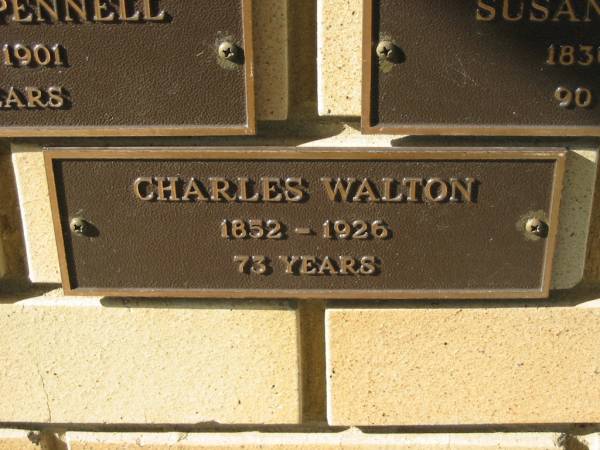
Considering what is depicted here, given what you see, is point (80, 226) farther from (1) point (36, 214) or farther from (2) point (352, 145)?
(2) point (352, 145)

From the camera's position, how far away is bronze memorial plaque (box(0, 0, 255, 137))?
1180 millimetres

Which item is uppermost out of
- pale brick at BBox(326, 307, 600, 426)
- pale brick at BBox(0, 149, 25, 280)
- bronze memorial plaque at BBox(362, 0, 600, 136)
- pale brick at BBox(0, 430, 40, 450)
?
bronze memorial plaque at BBox(362, 0, 600, 136)

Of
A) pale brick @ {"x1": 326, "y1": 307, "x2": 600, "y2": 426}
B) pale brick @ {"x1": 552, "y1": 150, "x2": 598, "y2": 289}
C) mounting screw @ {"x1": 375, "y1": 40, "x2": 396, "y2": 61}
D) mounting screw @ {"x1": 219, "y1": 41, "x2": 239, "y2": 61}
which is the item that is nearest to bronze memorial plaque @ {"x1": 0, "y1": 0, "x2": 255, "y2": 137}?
mounting screw @ {"x1": 219, "y1": 41, "x2": 239, "y2": 61}

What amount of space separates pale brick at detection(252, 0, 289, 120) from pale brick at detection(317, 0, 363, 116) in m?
0.07

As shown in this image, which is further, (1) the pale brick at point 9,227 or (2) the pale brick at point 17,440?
(2) the pale brick at point 17,440

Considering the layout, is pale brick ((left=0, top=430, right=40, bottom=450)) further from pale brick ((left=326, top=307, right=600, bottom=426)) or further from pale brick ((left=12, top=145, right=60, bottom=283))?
pale brick ((left=326, top=307, right=600, bottom=426))

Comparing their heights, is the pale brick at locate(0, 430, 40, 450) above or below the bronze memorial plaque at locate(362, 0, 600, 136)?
below

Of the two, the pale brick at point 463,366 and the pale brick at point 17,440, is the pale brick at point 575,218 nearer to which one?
the pale brick at point 463,366

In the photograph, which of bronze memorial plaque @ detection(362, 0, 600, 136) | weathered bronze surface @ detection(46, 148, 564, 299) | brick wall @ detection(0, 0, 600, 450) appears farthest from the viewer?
brick wall @ detection(0, 0, 600, 450)

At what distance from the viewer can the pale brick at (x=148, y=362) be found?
143 centimetres

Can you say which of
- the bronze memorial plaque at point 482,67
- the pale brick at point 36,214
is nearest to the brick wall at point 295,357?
the pale brick at point 36,214

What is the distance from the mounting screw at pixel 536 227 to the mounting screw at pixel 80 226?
96 centimetres

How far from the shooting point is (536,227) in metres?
1.29

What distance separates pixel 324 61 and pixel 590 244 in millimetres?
740
